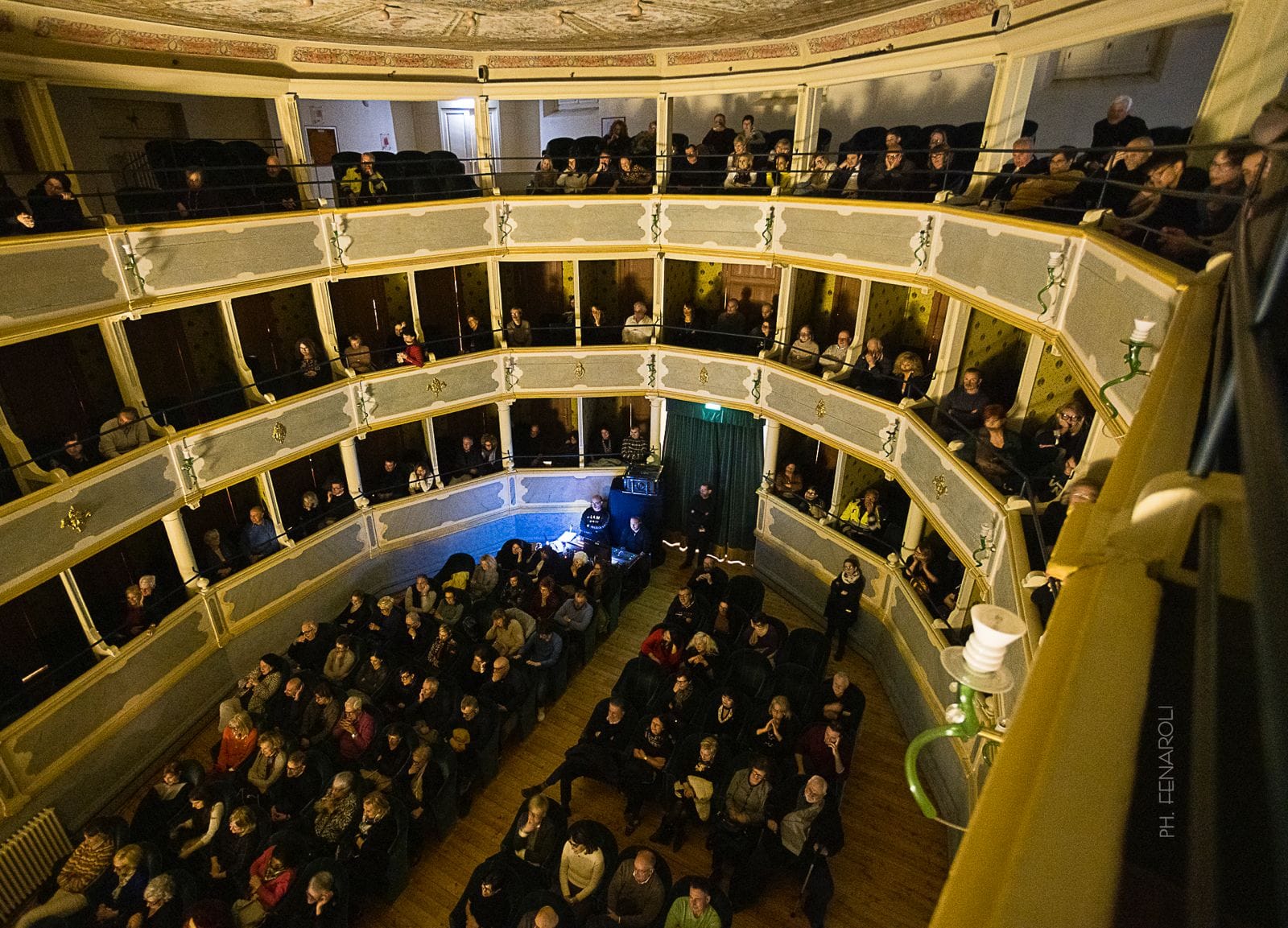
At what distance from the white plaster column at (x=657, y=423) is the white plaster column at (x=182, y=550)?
7.39 meters

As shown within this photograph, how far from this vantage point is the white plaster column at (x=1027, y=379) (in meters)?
7.44

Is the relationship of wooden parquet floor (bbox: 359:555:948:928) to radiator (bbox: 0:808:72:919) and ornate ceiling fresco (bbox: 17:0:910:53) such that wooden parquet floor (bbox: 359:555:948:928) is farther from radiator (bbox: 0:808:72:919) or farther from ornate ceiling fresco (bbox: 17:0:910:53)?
ornate ceiling fresco (bbox: 17:0:910:53)

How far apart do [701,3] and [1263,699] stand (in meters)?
8.85

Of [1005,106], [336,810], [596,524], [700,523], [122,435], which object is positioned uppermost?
[1005,106]

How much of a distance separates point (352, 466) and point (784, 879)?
8491 mm

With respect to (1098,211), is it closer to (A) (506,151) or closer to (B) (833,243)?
(B) (833,243)

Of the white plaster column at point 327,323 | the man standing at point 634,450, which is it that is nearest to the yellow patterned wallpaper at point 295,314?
the white plaster column at point 327,323

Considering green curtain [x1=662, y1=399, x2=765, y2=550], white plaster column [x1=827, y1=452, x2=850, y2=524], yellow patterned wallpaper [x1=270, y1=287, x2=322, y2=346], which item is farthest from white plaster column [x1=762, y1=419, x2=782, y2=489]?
yellow patterned wallpaper [x1=270, y1=287, x2=322, y2=346]

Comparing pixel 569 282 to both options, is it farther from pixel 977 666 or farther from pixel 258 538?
pixel 977 666

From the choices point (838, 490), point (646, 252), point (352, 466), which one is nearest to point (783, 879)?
point (838, 490)

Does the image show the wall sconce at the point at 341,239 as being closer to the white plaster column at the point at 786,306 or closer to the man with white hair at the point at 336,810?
the white plaster column at the point at 786,306

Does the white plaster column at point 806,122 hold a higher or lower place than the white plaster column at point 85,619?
higher

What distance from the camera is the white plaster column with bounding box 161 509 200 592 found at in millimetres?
8906

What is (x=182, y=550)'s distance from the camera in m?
9.10
